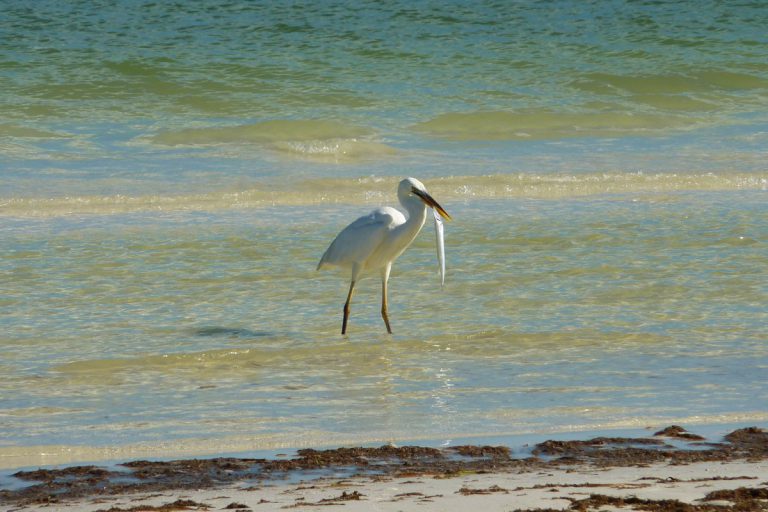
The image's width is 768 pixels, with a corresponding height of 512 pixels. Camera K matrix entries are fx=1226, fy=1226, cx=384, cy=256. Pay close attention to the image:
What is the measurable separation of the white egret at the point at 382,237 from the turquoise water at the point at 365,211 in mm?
330

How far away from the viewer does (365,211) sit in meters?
10.9

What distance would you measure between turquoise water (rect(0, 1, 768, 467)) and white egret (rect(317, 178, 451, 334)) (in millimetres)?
330

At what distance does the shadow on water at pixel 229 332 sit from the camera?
6652 mm

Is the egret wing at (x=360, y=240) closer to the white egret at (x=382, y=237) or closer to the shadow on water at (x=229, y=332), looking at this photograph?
the white egret at (x=382, y=237)

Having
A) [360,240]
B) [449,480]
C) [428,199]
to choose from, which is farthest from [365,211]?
[449,480]

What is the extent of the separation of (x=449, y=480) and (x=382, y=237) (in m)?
3.47

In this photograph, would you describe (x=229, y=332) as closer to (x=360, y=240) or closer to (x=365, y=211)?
(x=360, y=240)

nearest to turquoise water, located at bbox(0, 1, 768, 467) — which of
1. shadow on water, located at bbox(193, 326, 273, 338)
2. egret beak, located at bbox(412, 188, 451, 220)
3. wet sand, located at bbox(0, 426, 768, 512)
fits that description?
shadow on water, located at bbox(193, 326, 273, 338)

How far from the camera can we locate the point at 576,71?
18094 millimetres

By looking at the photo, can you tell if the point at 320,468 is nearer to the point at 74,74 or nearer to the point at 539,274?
the point at 539,274

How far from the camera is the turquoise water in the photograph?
537 centimetres

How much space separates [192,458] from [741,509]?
198 cm

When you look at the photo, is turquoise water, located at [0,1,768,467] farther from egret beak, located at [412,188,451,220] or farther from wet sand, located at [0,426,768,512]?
egret beak, located at [412,188,451,220]

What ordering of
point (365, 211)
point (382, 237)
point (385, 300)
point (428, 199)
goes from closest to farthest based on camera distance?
point (385, 300), point (428, 199), point (382, 237), point (365, 211)
